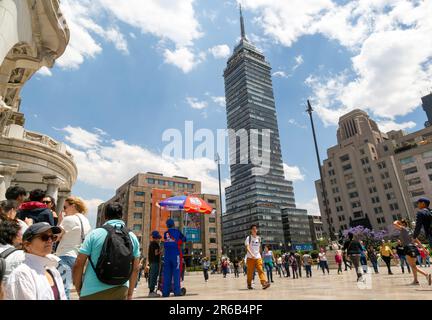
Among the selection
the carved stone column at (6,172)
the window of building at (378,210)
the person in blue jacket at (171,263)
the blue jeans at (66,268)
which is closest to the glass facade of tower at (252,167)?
the window of building at (378,210)

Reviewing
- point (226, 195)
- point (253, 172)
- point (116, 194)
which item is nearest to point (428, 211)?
point (116, 194)

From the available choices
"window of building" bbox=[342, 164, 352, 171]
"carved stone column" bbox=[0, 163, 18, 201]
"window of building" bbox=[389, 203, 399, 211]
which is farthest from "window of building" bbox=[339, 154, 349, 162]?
"carved stone column" bbox=[0, 163, 18, 201]

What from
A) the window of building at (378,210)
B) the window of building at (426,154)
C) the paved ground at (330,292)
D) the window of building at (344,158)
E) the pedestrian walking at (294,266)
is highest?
the window of building at (344,158)

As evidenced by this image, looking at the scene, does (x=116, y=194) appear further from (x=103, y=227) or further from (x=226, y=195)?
(x=103, y=227)

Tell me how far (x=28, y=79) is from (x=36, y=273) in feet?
62.2

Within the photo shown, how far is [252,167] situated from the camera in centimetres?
15150

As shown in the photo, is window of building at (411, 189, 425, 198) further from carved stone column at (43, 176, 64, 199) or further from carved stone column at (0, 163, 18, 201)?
carved stone column at (0, 163, 18, 201)

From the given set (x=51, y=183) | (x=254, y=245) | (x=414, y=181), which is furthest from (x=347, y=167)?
(x=254, y=245)

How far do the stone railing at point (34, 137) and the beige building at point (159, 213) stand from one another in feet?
172

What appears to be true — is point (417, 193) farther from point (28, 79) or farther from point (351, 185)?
point (28, 79)

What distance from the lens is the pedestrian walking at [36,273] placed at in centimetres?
215

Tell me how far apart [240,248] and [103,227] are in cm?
13393

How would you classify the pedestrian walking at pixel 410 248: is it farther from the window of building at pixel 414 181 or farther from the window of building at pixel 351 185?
the window of building at pixel 351 185
